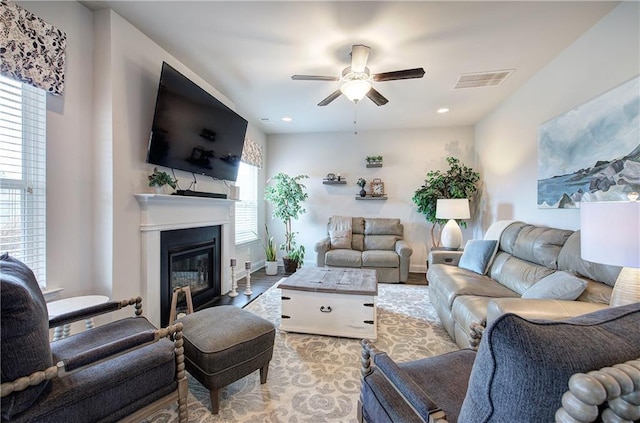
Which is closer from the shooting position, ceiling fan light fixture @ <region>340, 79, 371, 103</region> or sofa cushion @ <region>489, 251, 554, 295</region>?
sofa cushion @ <region>489, 251, 554, 295</region>

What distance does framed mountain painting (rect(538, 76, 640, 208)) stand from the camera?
5.86 feet

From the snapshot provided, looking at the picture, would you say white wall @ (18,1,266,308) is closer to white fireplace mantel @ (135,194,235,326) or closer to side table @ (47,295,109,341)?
white fireplace mantel @ (135,194,235,326)

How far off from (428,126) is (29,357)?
530 centimetres

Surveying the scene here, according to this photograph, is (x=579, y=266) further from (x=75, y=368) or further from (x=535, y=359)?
(x=75, y=368)

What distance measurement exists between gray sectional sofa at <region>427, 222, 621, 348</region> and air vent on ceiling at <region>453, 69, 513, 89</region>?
1643 mm

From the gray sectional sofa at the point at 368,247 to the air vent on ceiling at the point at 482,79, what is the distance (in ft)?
7.68

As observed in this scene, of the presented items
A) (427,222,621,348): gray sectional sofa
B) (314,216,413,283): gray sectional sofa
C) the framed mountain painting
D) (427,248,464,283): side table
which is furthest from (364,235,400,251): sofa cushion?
the framed mountain painting

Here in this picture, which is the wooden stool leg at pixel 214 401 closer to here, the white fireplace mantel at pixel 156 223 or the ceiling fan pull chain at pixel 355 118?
the white fireplace mantel at pixel 156 223

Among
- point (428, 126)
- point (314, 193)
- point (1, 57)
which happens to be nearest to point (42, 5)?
point (1, 57)

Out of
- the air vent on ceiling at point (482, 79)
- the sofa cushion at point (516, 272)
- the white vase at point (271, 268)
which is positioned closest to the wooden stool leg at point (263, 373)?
the sofa cushion at point (516, 272)

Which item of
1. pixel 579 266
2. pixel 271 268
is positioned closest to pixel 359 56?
pixel 579 266

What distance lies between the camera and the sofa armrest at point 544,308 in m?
1.38

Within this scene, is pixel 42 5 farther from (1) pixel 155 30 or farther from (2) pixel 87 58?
(1) pixel 155 30

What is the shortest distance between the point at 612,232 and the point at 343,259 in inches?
126
